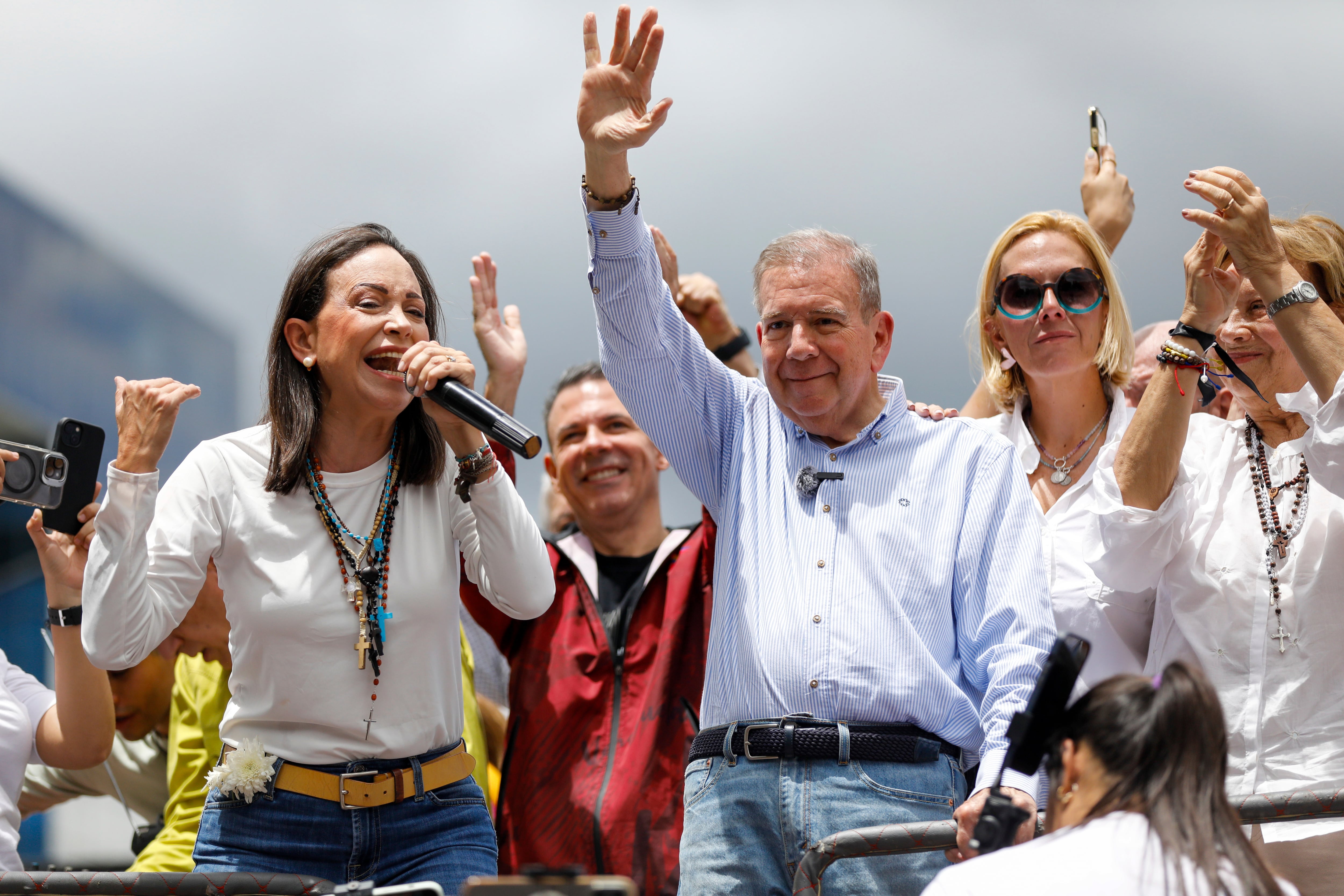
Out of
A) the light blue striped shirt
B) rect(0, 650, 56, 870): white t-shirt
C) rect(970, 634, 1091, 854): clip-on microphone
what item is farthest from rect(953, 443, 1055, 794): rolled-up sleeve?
rect(0, 650, 56, 870): white t-shirt

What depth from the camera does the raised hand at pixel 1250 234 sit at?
2.75 m

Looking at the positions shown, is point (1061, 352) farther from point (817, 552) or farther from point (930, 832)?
point (930, 832)

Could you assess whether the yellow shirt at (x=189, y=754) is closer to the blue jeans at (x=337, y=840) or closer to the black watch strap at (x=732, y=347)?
the blue jeans at (x=337, y=840)

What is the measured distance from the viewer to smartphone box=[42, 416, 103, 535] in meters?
2.79

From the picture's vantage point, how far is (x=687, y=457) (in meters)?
3.17

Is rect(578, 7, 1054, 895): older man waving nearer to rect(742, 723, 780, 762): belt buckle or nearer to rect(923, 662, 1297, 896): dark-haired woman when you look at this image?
rect(742, 723, 780, 762): belt buckle

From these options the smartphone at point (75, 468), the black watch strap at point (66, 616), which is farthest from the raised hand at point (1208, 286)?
the black watch strap at point (66, 616)

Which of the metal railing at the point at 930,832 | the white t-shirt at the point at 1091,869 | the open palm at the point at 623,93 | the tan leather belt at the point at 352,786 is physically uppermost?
the open palm at the point at 623,93

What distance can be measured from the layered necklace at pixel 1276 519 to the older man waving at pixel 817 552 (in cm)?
53

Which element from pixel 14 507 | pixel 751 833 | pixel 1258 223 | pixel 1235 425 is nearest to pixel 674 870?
pixel 751 833

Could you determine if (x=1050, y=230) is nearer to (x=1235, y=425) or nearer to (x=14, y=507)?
(x=1235, y=425)

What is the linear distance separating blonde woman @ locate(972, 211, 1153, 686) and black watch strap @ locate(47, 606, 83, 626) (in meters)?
2.35

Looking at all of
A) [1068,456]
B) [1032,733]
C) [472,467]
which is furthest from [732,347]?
[1032,733]

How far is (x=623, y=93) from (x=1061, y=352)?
134cm
